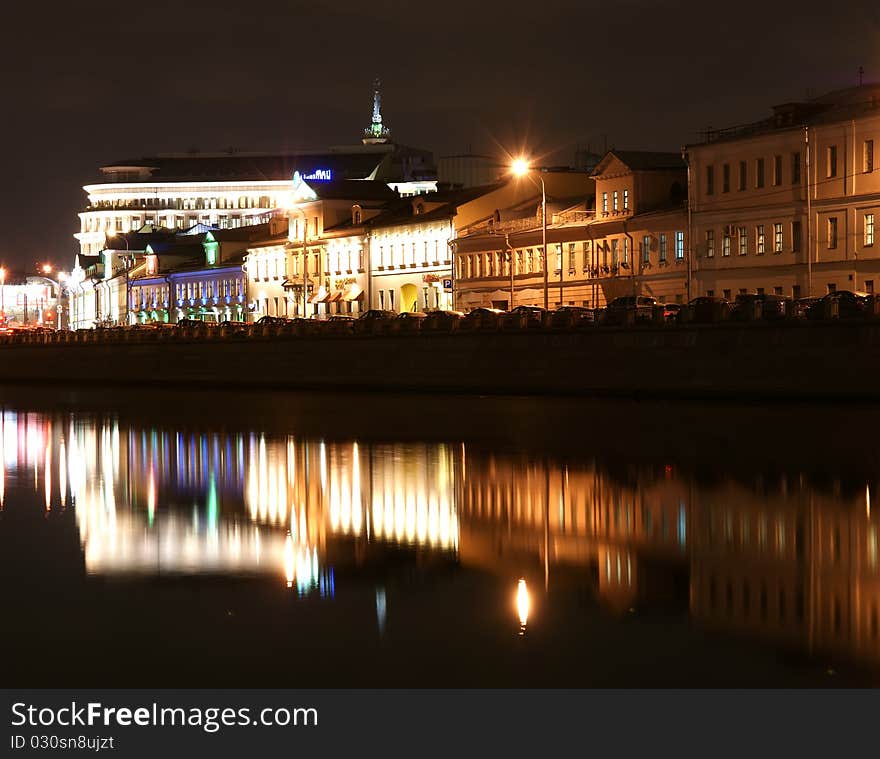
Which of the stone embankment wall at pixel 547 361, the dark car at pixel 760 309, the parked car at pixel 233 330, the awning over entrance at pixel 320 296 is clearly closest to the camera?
the stone embankment wall at pixel 547 361

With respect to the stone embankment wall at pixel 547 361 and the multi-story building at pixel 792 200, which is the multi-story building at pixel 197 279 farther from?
the multi-story building at pixel 792 200

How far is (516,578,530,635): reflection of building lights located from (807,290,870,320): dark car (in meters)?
34.7

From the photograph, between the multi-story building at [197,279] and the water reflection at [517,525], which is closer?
the water reflection at [517,525]

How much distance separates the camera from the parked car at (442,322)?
7350 centimetres

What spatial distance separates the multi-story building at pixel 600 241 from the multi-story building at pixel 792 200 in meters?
3.18

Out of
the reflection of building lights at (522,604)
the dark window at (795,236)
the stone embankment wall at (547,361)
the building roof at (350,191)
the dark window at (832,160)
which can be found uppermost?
the building roof at (350,191)

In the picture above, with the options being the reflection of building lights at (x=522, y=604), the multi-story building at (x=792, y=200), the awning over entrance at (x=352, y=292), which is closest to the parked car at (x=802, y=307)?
the multi-story building at (x=792, y=200)

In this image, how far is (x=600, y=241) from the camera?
283 feet

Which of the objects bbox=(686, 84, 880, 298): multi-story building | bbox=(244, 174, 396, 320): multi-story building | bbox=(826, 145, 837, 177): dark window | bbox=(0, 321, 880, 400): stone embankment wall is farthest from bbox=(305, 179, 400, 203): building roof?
bbox=(826, 145, 837, 177): dark window

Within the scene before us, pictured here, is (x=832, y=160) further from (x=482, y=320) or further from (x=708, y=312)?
(x=482, y=320)

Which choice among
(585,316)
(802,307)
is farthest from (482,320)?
(802,307)

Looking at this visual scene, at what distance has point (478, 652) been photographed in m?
16.8

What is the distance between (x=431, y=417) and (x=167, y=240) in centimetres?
12375
